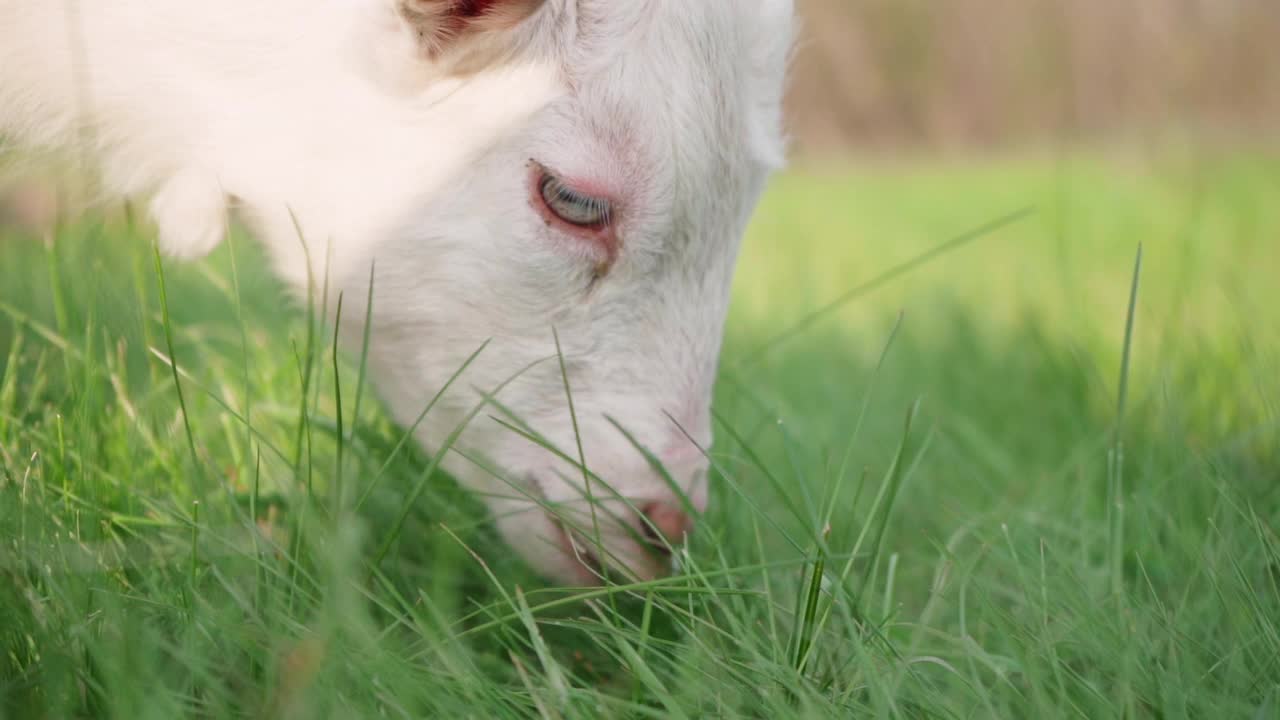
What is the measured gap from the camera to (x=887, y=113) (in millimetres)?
14703

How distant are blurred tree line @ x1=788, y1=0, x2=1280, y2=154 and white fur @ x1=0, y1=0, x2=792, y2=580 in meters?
9.25

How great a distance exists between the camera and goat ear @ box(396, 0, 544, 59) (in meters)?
1.67

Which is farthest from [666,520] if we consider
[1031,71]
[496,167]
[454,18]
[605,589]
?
[1031,71]

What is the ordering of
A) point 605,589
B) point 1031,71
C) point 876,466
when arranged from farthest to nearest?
point 1031,71 < point 876,466 < point 605,589

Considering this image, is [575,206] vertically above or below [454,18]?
below

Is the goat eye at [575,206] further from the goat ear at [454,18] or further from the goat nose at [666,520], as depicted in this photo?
the goat nose at [666,520]

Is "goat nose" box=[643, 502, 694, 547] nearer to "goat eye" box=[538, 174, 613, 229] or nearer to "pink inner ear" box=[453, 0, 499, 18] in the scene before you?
"goat eye" box=[538, 174, 613, 229]

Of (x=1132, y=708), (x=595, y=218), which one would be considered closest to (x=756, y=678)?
(x=1132, y=708)

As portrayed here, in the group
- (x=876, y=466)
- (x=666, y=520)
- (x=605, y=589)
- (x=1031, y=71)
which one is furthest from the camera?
(x=1031, y=71)

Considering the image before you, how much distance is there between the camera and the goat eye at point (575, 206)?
5.48 feet

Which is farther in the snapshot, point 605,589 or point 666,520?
point 666,520

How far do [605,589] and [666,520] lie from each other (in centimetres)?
28

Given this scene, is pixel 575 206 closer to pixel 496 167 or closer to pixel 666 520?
pixel 496 167

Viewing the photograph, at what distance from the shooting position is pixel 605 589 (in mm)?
1395
